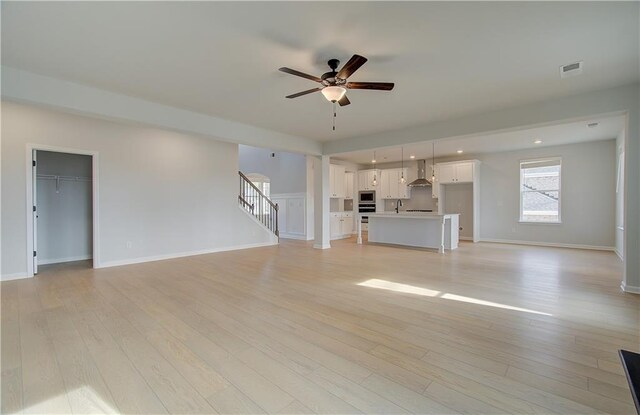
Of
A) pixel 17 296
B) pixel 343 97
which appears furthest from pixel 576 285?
pixel 17 296

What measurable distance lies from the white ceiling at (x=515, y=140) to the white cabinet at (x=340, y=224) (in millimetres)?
1988

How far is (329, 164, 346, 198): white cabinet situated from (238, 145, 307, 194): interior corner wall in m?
0.85

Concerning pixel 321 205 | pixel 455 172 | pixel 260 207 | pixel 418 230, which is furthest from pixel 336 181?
pixel 455 172

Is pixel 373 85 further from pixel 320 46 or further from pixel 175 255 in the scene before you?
pixel 175 255

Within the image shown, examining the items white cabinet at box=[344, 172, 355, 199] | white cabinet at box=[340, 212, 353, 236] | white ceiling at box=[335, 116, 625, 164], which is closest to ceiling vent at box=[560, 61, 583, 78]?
white ceiling at box=[335, 116, 625, 164]

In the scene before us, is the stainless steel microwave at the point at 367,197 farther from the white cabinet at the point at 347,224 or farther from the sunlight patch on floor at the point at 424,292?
the sunlight patch on floor at the point at 424,292

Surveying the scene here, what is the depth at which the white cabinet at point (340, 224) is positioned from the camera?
378 inches

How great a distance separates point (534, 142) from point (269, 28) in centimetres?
746

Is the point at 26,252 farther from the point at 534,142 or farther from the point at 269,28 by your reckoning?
the point at 534,142

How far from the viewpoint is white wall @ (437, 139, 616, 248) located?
23.2 ft

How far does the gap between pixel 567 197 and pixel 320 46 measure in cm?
808

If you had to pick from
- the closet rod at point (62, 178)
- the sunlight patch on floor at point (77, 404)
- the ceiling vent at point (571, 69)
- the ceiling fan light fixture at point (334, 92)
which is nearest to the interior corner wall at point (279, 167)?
the closet rod at point (62, 178)

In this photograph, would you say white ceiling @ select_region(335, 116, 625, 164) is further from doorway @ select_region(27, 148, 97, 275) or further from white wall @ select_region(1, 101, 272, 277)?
doorway @ select_region(27, 148, 97, 275)

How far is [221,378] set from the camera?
6.31 feet
